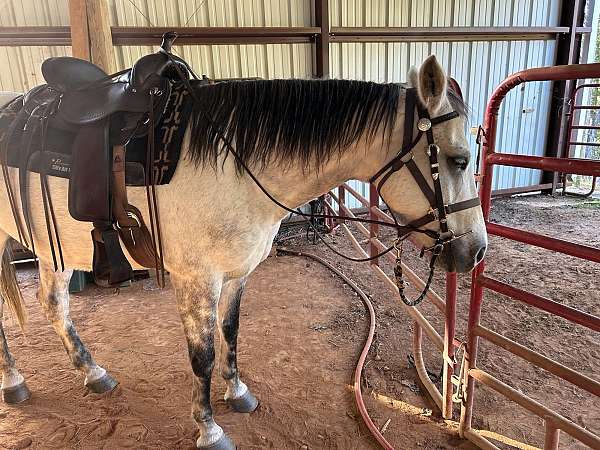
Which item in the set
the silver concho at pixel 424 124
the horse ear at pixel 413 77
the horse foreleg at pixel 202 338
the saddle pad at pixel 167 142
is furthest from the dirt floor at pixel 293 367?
the horse ear at pixel 413 77

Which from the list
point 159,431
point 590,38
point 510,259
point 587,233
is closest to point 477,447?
point 159,431

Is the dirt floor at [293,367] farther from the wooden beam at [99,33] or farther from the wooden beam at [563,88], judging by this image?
the wooden beam at [563,88]

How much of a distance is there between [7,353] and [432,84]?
9.03 feet

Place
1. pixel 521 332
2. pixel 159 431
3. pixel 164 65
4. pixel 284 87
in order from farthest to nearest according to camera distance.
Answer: pixel 521 332 → pixel 159 431 → pixel 164 65 → pixel 284 87

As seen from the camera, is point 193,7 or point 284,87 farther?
point 193,7

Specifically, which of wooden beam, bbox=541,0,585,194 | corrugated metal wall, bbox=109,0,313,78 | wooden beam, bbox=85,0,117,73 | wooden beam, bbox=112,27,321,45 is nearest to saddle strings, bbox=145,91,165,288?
wooden beam, bbox=85,0,117,73

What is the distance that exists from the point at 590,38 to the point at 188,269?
8564 mm

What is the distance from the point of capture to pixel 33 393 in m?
2.55

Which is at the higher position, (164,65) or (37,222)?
(164,65)

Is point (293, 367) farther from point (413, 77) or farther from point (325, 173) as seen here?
point (413, 77)

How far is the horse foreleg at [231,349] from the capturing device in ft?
7.32

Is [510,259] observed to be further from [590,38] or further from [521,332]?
[590,38]

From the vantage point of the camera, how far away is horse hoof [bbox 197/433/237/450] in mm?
2018

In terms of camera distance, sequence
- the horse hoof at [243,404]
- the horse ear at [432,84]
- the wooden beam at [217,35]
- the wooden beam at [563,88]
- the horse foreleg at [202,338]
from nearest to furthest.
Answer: the horse ear at [432,84], the horse foreleg at [202,338], the horse hoof at [243,404], the wooden beam at [217,35], the wooden beam at [563,88]
